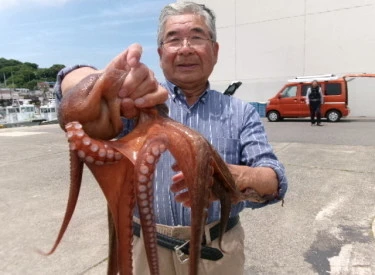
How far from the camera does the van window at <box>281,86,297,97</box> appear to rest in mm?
18094

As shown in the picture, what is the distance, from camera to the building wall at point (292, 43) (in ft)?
63.8

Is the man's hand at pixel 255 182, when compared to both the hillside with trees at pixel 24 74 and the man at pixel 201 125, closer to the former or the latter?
the man at pixel 201 125

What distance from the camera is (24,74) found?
4466 inches

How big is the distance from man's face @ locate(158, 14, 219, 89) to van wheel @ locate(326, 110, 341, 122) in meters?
17.0

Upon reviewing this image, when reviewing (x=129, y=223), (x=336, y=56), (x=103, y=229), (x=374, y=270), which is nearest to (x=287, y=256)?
(x=374, y=270)

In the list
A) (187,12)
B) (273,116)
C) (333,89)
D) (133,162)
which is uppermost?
(187,12)

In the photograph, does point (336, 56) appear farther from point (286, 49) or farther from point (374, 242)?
point (374, 242)

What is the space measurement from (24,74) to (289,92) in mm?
112956

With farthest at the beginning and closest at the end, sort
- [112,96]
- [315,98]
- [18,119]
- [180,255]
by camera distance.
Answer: [18,119], [315,98], [180,255], [112,96]

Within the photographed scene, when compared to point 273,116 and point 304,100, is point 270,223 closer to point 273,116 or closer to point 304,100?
point 304,100

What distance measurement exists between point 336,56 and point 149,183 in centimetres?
2148

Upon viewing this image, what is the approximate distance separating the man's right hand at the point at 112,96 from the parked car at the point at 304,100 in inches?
683

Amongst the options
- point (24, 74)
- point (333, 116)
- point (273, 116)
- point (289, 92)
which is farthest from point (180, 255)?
point (24, 74)

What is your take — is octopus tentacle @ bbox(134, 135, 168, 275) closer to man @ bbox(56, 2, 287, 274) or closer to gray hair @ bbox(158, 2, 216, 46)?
man @ bbox(56, 2, 287, 274)
